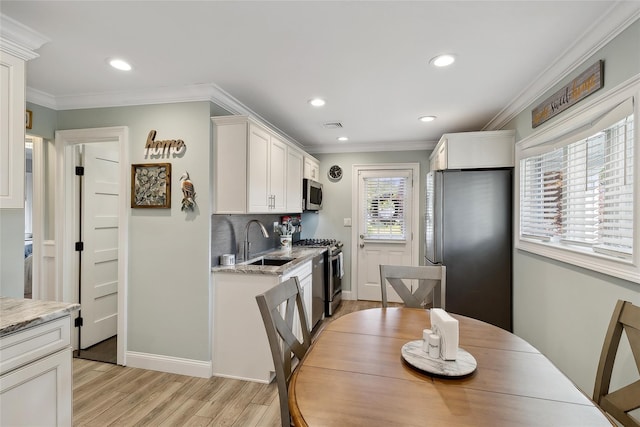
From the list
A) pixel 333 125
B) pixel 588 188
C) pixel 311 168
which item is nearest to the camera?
pixel 588 188

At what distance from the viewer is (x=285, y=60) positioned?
7.05 feet

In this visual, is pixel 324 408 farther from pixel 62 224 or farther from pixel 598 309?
pixel 62 224

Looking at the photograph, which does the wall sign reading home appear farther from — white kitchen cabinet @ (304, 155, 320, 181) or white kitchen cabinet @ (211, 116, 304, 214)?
white kitchen cabinet @ (304, 155, 320, 181)

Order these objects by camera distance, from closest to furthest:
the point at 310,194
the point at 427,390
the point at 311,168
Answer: the point at 427,390 < the point at 310,194 < the point at 311,168

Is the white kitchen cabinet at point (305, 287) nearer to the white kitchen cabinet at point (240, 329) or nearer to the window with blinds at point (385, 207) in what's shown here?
the white kitchen cabinet at point (240, 329)

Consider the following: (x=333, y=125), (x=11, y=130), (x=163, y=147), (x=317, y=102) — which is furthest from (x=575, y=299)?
(x=11, y=130)

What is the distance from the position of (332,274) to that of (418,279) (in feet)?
6.77

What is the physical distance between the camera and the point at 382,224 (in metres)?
4.91

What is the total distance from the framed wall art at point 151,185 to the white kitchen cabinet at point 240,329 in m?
0.80

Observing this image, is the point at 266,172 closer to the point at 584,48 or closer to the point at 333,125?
the point at 333,125

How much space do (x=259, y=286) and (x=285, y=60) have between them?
174 cm

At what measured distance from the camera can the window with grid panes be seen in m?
1.64

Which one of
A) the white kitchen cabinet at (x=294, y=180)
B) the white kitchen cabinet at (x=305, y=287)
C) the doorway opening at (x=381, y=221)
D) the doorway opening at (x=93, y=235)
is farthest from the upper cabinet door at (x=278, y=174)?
the doorway opening at (x=381, y=221)

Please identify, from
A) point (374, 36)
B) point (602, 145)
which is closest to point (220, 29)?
point (374, 36)
